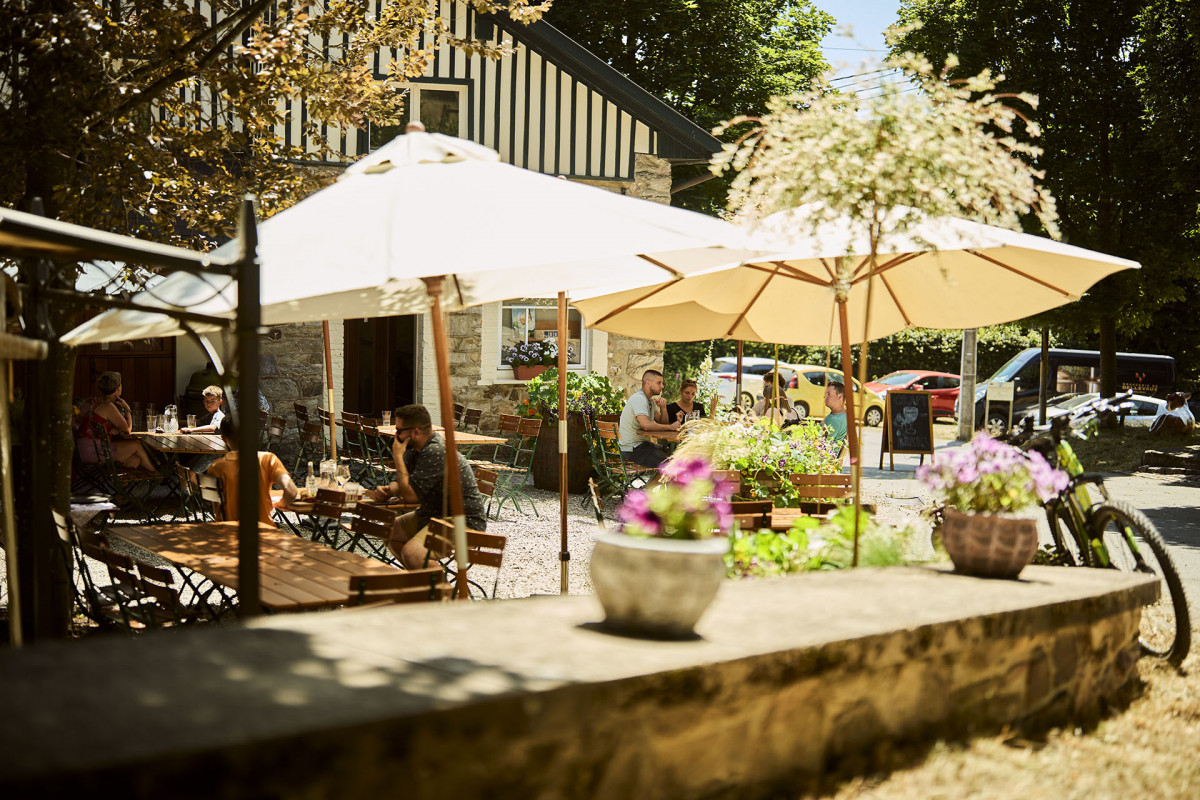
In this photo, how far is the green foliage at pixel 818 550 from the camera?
5.10 m

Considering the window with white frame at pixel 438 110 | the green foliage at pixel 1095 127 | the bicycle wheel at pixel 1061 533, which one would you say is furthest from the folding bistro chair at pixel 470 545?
the green foliage at pixel 1095 127

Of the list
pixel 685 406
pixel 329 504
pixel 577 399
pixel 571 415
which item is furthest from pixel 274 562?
pixel 685 406

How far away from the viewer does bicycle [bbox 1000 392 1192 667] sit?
502 centimetres

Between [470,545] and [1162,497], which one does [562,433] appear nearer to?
[470,545]

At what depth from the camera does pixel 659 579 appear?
309cm

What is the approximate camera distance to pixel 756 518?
20.9 feet

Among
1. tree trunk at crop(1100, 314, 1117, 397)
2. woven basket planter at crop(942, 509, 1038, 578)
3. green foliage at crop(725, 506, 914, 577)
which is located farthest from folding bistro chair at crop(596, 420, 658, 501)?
tree trunk at crop(1100, 314, 1117, 397)

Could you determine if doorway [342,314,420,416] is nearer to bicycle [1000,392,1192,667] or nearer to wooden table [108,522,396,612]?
wooden table [108,522,396,612]

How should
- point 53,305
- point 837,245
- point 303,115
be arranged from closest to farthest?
point 837,245 < point 53,305 < point 303,115

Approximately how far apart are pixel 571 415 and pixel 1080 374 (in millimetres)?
20239

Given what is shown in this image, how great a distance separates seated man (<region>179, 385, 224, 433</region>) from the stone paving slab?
749cm

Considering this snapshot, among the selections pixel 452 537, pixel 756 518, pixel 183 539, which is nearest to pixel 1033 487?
pixel 756 518

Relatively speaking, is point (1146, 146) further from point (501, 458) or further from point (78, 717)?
point (78, 717)

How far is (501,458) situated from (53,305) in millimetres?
9413
